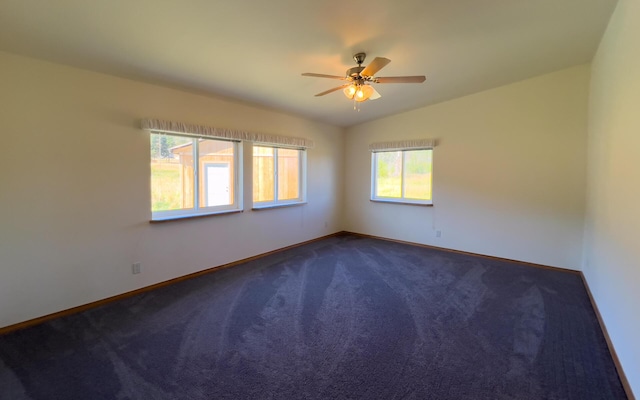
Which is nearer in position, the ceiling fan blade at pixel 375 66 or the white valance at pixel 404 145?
Answer: the ceiling fan blade at pixel 375 66

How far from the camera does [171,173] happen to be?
11.3 ft

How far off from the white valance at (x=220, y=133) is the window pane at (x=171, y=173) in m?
0.18

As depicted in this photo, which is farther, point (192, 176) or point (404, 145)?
point (404, 145)

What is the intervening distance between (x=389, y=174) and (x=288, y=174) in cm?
205

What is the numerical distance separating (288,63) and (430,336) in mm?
2938

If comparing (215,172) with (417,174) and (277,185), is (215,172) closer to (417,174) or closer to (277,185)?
(277,185)

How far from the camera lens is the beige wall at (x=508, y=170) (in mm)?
3832

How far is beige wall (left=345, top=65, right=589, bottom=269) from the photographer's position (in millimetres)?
3832

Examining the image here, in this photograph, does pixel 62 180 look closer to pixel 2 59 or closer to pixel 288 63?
pixel 2 59

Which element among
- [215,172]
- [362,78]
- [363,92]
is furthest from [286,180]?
[362,78]

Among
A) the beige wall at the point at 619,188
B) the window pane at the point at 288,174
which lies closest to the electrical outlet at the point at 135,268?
the window pane at the point at 288,174

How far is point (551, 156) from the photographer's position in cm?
394

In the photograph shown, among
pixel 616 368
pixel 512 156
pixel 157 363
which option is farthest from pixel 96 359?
pixel 512 156

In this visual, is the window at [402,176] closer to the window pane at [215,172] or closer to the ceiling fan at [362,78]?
the ceiling fan at [362,78]
